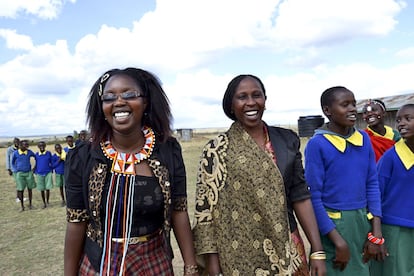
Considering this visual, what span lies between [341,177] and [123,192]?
1384mm

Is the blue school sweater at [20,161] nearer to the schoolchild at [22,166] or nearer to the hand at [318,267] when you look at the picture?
the schoolchild at [22,166]

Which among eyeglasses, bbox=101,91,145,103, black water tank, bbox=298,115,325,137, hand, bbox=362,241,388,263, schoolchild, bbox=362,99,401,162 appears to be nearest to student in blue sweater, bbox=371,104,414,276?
hand, bbox=362,241,388,263

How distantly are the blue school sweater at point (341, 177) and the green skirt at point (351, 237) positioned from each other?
0.15 feet

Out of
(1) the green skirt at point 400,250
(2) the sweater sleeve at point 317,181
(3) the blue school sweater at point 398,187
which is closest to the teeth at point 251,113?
(2) the sweater sleeve at point 317,181

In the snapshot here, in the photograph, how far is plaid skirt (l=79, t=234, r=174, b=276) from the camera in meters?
1.78

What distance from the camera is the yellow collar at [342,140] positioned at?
2418 mm

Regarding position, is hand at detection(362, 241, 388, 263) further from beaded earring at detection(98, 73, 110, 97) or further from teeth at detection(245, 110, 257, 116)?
beaded earring at detection(98, 73, 110, 97)

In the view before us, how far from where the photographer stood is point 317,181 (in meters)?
2.37

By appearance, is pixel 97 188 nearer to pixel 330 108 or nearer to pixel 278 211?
pixel 278 211

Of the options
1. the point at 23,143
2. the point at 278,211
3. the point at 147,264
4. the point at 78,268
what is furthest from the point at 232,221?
the point at 23,143

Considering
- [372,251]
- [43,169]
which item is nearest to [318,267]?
[372,251]

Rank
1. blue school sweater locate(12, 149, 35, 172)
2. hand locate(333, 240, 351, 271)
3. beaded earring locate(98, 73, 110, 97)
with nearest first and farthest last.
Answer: beaded earring locate(98, 73, 110, 97)
hand locate(333, 240, 351, 271)
blue school sweater locate(12, 149, 35, 172)

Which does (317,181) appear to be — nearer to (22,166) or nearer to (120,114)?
(120,114)

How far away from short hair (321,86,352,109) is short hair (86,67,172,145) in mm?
1148
